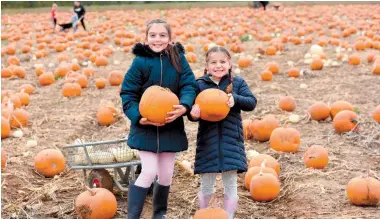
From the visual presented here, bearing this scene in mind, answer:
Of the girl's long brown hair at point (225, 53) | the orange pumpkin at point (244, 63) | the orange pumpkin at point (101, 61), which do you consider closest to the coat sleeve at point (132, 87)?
the girl's long brown hair at point (225, 53)

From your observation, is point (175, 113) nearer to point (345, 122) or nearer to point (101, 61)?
point (345, 122)

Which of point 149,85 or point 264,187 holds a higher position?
point 149,85

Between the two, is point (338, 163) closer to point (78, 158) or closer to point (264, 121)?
point (264, 121)

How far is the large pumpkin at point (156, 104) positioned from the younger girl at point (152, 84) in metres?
0.12

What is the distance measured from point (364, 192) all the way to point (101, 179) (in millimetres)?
2299

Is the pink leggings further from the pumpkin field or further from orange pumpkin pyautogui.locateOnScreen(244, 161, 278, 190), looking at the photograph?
orange pumpkin pyautogui.locateOnScreen(244, 161, 278, 190)

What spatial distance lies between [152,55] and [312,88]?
236 inches

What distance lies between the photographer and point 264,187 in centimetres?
498

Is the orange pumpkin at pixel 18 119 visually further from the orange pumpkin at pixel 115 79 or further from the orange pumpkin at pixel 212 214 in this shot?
the orange pumpkin at pixel 212 214

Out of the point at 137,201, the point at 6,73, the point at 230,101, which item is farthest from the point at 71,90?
the point at 230,101

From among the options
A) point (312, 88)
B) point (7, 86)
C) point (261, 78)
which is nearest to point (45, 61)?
point (7, 86)

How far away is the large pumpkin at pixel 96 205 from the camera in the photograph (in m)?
4.65

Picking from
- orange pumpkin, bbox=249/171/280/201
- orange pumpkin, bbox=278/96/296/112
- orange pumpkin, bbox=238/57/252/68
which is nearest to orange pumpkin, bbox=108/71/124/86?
orange pumpkin, bbox=238/57/252/68

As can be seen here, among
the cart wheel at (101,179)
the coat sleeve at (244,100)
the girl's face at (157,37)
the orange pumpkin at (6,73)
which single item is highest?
the girl's face at (157,37)
